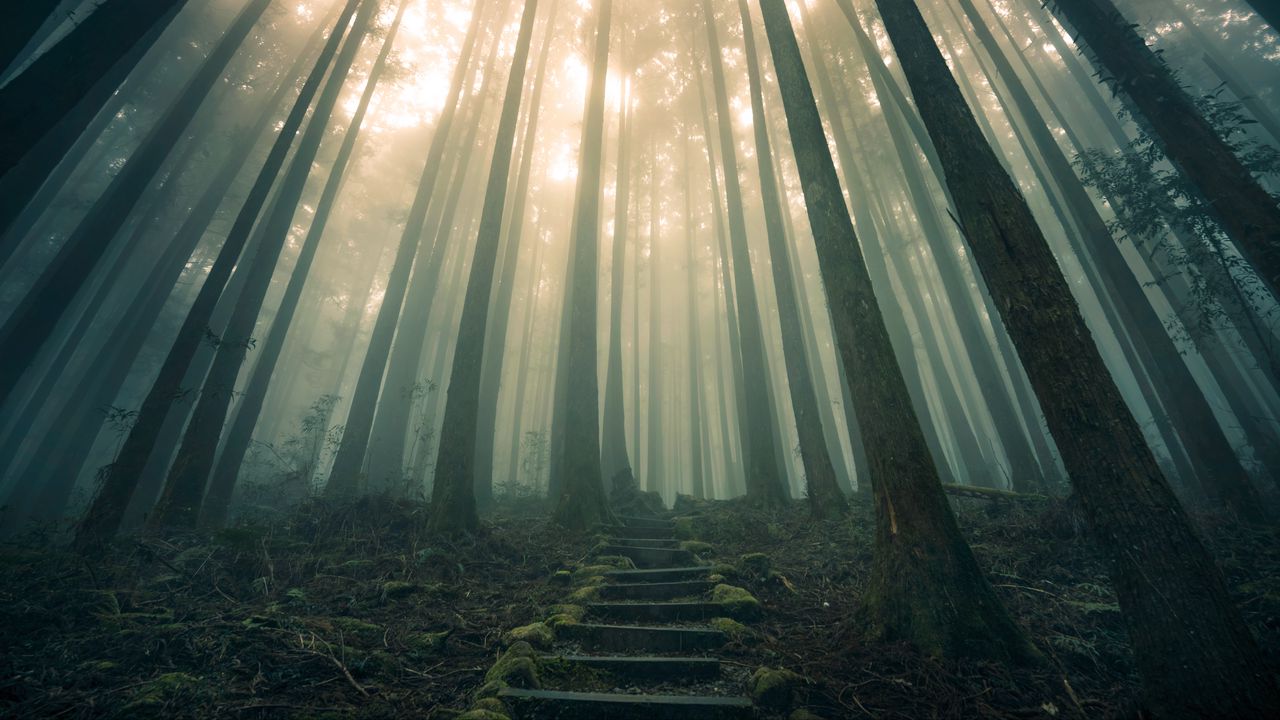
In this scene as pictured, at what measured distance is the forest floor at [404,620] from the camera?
3084mm

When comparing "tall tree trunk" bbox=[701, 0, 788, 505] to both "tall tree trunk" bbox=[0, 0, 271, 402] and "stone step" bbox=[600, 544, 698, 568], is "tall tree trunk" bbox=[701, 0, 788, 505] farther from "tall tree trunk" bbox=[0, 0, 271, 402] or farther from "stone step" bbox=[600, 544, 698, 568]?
"tall tree trunk" bbox=[0, 0, 271, 402]

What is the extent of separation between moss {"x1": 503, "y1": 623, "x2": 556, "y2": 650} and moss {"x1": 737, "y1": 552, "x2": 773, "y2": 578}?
10.1 ft

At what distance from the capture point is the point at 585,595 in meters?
5.59

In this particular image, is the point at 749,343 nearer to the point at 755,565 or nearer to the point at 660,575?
the point at 755,565

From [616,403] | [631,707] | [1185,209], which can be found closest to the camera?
[631,707]

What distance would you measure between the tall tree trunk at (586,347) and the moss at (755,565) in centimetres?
372

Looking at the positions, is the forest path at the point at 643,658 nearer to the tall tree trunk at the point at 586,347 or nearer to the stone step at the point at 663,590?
the stone step at the point at 663,590

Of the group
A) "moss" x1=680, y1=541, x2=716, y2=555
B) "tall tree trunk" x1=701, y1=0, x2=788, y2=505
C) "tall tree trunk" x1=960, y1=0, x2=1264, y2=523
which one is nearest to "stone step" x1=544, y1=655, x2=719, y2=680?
"moss" x1=680, y1=541, x2=716, y2=555

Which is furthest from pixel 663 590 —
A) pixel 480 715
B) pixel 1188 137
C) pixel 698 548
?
pixel 1188 137

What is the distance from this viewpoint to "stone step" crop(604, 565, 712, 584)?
21.2 ft

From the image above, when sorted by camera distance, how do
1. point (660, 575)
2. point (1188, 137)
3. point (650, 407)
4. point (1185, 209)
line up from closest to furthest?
point (1188, 137), point (660, 575), point (1185, 209), point (650, 407)

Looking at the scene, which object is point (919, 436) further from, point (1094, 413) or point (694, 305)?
point (694, 305)

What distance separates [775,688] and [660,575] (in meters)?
3.47

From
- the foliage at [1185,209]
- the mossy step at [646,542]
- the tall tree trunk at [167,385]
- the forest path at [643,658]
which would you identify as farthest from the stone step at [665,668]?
the foliage at [1185,209]
